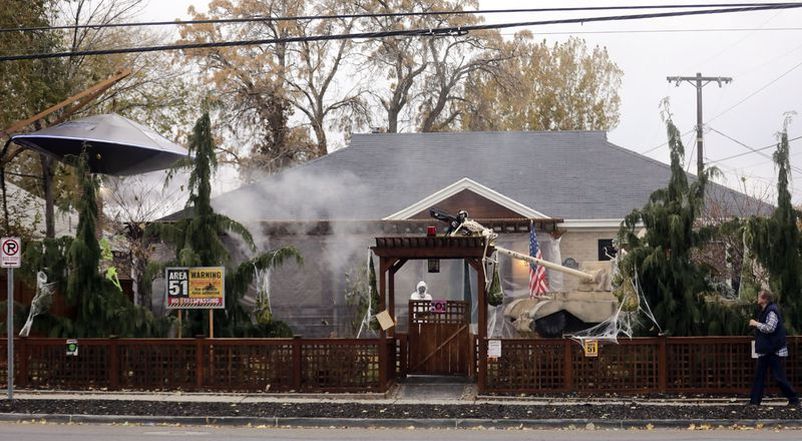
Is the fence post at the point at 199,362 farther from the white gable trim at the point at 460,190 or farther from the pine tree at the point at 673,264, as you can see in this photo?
the white gable trim at the point at 460,190

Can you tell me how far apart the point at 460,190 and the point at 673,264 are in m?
9.21

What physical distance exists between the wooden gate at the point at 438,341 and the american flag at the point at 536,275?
515 cm

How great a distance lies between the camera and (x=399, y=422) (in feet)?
43.0

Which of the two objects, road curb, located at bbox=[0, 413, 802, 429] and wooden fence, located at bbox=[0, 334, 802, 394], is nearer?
road curb, located at bbox=[0, 413, 802, 429]

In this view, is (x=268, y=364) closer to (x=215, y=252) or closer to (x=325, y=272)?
(x=215, y=252)

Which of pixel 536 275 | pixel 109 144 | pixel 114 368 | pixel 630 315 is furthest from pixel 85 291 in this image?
pixel 536 275

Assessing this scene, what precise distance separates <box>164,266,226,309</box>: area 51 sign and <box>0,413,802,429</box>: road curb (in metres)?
3.57

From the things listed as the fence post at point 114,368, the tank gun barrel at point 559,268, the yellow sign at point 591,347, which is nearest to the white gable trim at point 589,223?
the tank gun barrel at point 559,268

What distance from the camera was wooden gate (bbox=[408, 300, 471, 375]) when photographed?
1719 cm

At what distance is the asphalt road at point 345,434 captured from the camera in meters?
11.8

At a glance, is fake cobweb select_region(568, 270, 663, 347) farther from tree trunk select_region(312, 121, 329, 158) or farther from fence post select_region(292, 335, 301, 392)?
tree trunk select_region(312, 121, 329, 158)

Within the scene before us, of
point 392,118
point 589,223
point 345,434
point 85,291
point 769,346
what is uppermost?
point 392,118

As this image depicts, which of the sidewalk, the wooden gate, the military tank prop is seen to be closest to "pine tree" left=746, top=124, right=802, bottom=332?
the sidewalk

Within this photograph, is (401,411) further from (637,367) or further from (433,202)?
(433,202)
